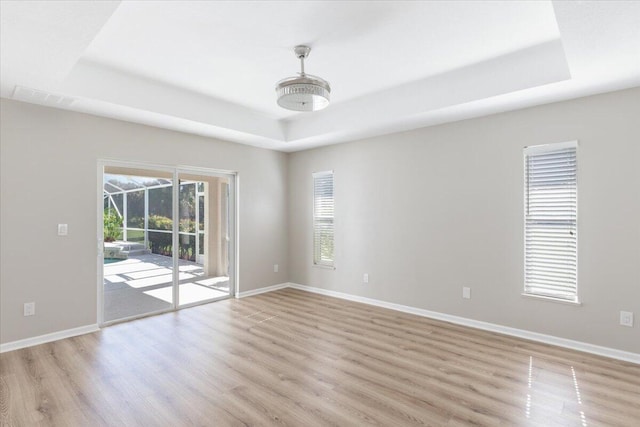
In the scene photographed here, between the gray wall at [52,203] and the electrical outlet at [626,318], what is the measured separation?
17.8ft

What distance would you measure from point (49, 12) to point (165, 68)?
1.57 meters

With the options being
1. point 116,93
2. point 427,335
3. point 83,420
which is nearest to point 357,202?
point 427,335

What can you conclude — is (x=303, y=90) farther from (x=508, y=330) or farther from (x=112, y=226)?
(x=508, y=330)

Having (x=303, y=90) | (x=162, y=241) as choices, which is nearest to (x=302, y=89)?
(x=303, y=90)

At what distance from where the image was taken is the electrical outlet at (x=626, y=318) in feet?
10.6

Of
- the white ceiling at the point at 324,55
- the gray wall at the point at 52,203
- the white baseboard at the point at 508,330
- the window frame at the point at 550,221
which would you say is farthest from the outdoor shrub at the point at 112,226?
the window frame at the point at 550,221

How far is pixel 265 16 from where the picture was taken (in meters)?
2.65

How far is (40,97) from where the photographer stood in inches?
137

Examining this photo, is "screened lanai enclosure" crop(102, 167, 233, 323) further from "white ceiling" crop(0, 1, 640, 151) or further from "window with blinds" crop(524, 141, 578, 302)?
"window with blinds" crop(524, 141, 578, 302)

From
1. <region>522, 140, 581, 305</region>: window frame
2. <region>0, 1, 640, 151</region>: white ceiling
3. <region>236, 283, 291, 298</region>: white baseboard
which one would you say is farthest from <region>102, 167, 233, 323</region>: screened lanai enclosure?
<region>522, 140, 581, 305</region>: window frame

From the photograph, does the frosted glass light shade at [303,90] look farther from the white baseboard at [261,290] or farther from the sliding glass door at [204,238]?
the white baseboard at [261,290]

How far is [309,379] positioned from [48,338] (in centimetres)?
295

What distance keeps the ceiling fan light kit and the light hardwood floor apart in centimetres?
242

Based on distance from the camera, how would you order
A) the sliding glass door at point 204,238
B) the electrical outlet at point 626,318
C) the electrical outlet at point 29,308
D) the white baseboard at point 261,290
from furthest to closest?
the white baseboard at point 261,290, the sliding glass door at point 204,238, the electrical outlet at point 29,308, the electrical outlet at point 626,318
